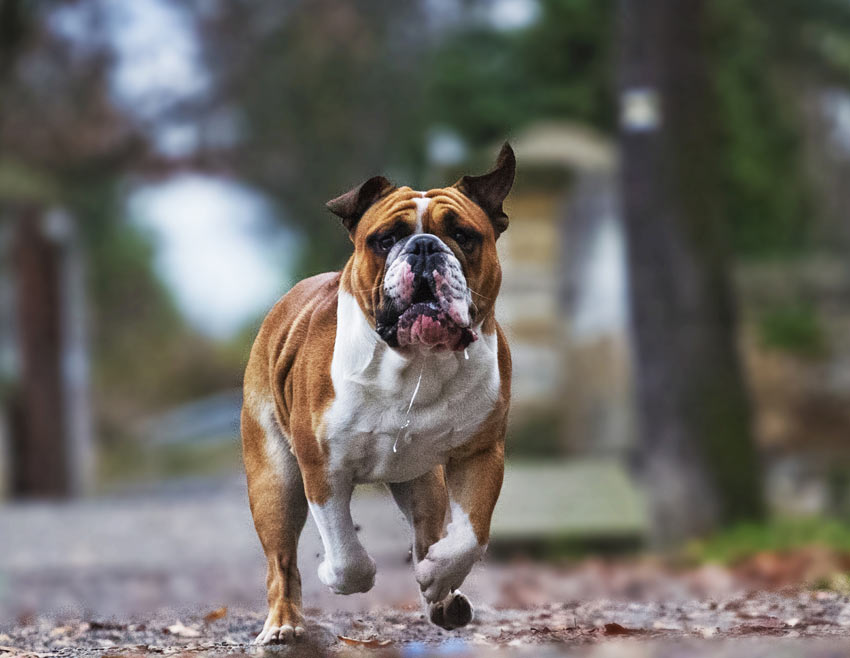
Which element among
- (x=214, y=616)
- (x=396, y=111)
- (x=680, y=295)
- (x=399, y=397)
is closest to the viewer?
(x=399, y=397)

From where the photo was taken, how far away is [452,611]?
4.05m

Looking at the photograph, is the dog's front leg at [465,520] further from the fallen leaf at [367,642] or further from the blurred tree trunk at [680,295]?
the blurred tree trunk at [680,295]

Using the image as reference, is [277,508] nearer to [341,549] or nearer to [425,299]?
[341,549]

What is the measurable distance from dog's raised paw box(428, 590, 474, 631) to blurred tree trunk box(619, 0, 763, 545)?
16.7 feet

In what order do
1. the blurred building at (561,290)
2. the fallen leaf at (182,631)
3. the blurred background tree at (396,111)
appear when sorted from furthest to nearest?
the blurred background tree at (396,111), the blurred building at (561,290), the fallen leaf at (182,631)

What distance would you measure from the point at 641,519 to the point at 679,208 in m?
2.50

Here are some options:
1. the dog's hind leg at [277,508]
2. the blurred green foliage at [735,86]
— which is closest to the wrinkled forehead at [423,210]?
the dog's hind leg at [277,508]

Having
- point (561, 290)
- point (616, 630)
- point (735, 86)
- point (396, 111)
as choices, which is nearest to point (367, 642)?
point (616, 630)

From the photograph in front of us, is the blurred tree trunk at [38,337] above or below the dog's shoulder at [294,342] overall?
above

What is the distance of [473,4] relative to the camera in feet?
55.7

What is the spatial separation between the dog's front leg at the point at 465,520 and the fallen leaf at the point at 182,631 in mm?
1087

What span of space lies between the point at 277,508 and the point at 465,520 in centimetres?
74

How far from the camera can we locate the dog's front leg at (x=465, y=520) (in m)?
3.68

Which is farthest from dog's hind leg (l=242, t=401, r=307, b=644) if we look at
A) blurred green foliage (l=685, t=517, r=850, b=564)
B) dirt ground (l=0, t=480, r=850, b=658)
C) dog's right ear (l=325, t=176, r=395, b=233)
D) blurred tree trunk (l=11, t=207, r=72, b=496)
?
blurred tree trunk (l=11, t=207, r=72, b=496)
